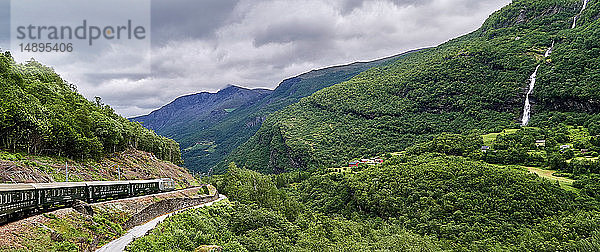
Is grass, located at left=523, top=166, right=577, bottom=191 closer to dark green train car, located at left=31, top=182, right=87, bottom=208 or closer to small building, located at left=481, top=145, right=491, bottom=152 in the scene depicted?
small building, located at left=481, top=145, right=491, bottom=152

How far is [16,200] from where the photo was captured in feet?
63.3

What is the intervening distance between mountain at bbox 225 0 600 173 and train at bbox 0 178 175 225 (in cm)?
9304

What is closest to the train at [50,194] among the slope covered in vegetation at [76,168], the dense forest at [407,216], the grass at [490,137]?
the slope covered in vegetation at [76,168]

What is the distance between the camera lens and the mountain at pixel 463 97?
11806 cm

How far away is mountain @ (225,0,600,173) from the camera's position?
387 ft

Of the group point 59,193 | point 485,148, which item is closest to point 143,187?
point 59,193

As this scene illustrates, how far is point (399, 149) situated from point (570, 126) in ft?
163

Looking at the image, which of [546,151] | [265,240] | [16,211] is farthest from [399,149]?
[16,211]

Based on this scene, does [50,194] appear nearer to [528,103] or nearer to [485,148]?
[485,148]

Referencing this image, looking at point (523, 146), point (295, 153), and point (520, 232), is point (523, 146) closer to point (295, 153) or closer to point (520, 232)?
point (520, 232)

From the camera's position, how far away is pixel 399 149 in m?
123

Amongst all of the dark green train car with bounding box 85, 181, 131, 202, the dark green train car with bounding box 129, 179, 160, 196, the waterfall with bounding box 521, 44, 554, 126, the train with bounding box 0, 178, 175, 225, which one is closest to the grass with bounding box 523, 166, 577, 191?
the waterfall with bounding box 521, 44, 554, 126

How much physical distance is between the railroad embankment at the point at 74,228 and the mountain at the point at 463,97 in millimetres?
96472

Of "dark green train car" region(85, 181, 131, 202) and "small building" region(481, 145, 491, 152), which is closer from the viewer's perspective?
"dark green train car" region(85, 181, 131, 202)
